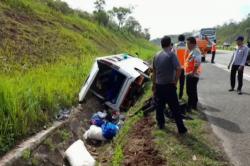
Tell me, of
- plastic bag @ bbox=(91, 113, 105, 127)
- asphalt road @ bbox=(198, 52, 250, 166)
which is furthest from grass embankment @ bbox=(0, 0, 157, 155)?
asphalt road @ bbox=(198, 52, 250, 166)

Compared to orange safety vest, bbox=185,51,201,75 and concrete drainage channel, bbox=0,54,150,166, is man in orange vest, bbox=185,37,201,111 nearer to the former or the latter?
orange safety vest, bbox=185,51,201,75

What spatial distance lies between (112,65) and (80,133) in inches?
103

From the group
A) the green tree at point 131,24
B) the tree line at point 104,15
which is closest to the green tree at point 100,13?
the tree line at point 104,15

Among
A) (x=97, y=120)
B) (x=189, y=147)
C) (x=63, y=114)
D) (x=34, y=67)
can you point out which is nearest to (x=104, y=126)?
(x=97, y=120)

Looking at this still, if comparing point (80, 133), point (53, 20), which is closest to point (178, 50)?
point (80, 133)

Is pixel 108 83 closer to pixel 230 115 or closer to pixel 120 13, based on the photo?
pixel 230 115

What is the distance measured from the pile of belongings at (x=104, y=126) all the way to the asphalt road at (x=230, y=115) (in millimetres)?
2124

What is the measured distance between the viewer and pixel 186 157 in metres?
6.25

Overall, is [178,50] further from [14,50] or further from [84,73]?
[14,50]

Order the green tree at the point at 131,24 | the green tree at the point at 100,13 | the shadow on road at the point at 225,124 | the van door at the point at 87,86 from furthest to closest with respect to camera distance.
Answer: the green tree at the point at 131,24 → the green tree at the point at 100,13 → the van door at the point at 87,86 → the shadow on road at the point at 225,124

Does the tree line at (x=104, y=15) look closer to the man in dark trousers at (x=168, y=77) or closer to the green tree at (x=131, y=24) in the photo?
→ the green tree at (x=131, y=24)

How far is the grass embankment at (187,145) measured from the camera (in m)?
6.12

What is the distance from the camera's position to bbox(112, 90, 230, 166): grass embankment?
6.12 m

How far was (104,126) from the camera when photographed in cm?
911
